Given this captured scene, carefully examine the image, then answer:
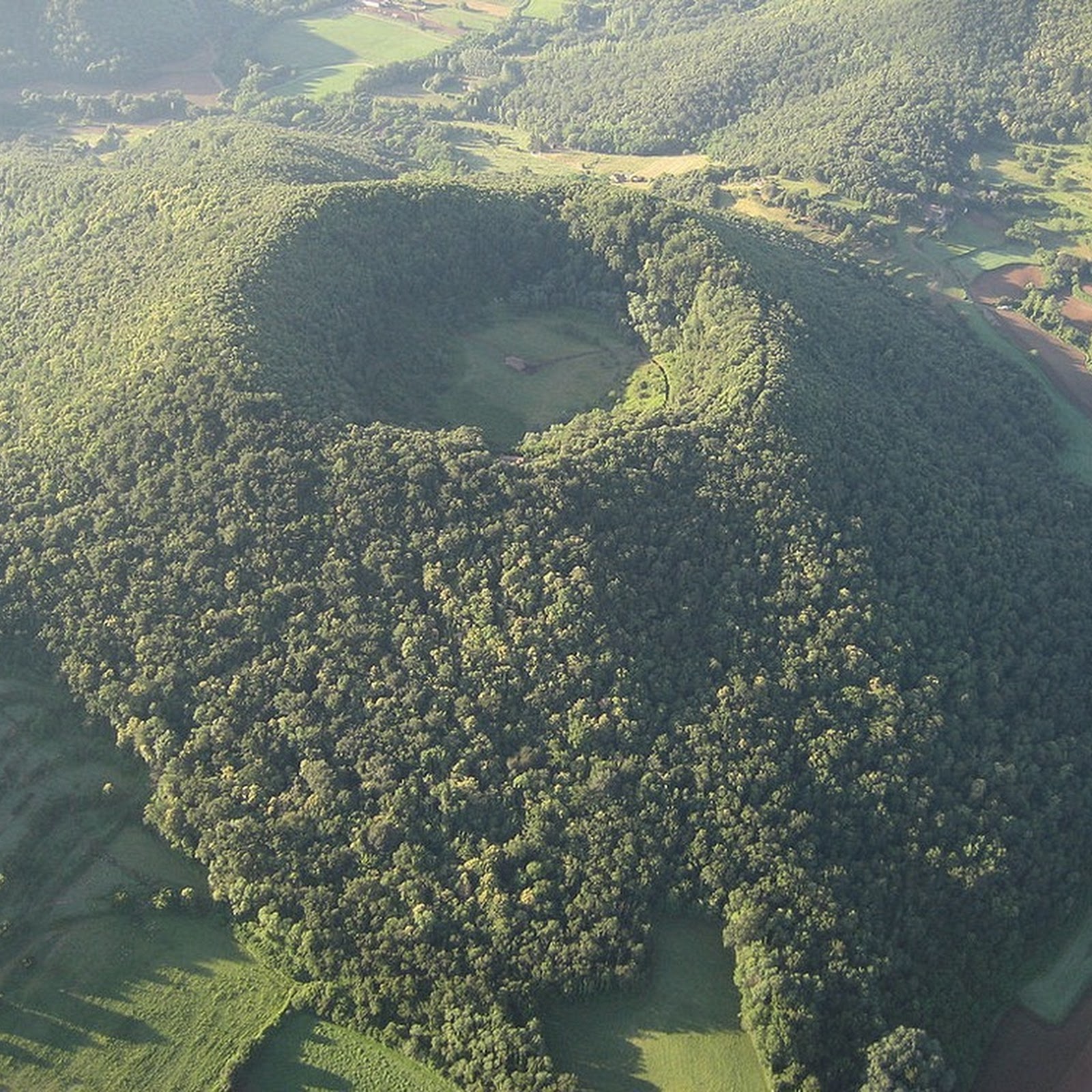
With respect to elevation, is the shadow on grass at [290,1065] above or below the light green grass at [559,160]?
below

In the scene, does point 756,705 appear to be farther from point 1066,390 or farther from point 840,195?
point 840,195

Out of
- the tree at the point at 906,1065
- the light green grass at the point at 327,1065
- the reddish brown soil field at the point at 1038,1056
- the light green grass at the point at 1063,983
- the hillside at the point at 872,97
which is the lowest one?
the reddish brown soil field at the point at 1038,1056

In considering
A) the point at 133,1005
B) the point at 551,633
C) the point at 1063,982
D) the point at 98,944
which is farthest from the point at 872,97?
the point at 133,1005

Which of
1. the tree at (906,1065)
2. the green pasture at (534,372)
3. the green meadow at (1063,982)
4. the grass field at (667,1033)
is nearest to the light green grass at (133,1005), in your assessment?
the grass field at (667,1033)

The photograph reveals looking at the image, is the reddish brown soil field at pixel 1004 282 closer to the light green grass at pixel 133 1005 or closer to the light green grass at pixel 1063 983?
the light green grass at pixel 1063 983

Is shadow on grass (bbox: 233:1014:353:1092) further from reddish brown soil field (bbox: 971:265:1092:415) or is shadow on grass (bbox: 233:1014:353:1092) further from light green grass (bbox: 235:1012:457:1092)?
reddish brown soil field (bbox: 971:265:1092:415)

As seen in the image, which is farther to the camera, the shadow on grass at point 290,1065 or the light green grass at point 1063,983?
the light green grass at point 1063,983

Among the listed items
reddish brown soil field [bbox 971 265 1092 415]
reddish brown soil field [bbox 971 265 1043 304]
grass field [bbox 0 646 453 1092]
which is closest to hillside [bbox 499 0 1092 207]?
reddish brown soil field [bbox 971 265 1043 304]
